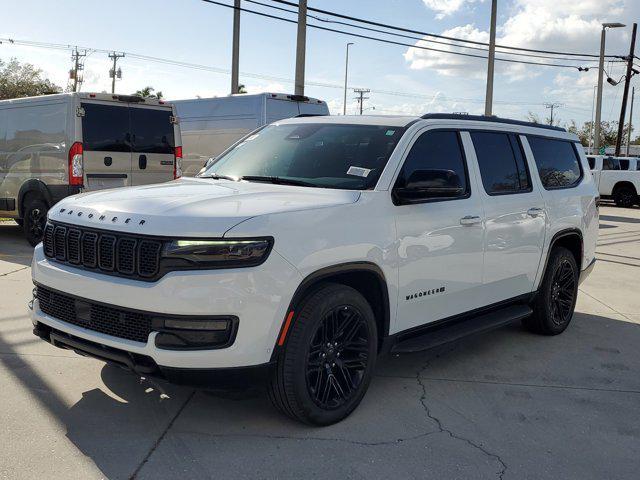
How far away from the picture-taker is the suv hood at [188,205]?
3344mm

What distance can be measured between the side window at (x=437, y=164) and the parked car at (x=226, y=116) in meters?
8.87

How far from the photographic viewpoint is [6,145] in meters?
10.5

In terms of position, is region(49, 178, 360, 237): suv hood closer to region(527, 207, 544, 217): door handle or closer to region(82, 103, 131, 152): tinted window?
region(527, 207, 544, 217): door handle

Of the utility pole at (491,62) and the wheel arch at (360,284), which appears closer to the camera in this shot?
the wheel arch at (360,284)

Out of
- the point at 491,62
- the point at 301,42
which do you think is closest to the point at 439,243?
the point at 301,42

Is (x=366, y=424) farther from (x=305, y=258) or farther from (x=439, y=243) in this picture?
(x=439, y=243)

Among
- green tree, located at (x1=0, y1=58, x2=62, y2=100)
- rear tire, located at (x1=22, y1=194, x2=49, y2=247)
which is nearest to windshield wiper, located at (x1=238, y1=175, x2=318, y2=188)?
rear tire, located at (x1=22, y1=194, x2=49, y2=247)

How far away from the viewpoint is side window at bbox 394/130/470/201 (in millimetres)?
4172

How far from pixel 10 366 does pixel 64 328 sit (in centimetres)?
129

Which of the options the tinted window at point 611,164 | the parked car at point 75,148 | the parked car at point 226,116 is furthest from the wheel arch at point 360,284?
the tinted window at point 611,164

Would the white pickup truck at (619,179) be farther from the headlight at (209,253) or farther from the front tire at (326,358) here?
the headlight at (209,253)

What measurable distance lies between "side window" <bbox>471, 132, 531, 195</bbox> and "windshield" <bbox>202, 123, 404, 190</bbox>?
0.94m

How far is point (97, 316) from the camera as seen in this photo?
355 cm

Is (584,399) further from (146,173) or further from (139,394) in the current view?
(146,173)
